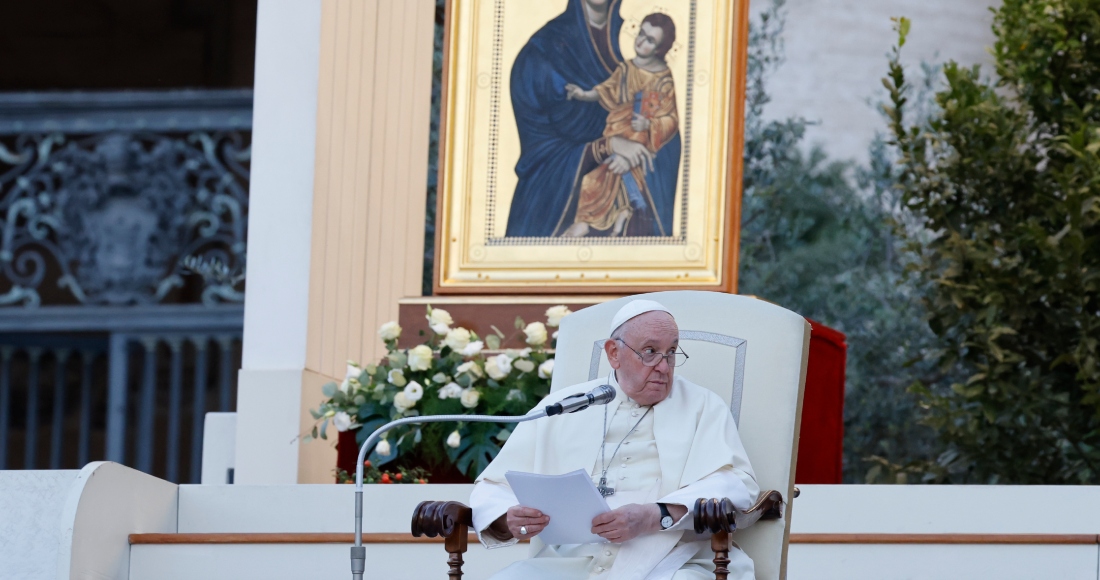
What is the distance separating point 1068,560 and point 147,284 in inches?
224

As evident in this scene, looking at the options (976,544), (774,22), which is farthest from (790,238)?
(976,544)

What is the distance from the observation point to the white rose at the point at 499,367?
541 cm

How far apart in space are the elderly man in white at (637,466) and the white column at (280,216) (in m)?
2.57

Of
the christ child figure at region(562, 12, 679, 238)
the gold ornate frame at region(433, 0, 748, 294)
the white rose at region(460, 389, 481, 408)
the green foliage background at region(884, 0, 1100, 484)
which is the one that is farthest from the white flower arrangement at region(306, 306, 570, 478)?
the green foliage background at region(884, 0, 1100, 484)

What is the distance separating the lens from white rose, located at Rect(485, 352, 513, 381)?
17.7 ft

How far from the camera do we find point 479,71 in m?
6.49

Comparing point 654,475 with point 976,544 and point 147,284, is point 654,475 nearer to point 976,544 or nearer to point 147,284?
point 976,544

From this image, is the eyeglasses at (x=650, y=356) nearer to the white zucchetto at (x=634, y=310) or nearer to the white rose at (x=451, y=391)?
the white zucchetto at (x=634, y=310)

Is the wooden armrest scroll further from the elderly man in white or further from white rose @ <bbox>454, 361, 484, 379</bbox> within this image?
white rose @ <bbox>454, 361, 484, 379</bbox>

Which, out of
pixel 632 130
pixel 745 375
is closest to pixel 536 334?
pixel 632 130

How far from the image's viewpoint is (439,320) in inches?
223

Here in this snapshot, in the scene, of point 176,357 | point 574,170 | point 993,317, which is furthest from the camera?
point 176,357

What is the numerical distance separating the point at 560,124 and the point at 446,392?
1.55 meters

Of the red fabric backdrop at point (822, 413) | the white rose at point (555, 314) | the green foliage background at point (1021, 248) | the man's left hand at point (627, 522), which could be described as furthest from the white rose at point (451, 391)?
the green foliage background at point (1021, 248)
